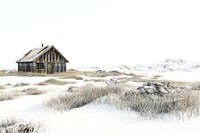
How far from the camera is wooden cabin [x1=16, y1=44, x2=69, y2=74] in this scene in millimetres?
43688

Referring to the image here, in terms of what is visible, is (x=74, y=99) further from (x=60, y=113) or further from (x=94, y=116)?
(x=94, y=116)

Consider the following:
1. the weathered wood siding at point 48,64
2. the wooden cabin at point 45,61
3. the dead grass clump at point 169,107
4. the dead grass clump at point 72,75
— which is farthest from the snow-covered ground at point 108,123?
the weathered wood siding at point 48,64

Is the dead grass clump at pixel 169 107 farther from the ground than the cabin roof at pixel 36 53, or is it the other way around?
the cabin roof at pixel 36 53

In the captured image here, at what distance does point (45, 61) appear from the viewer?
1745 inches

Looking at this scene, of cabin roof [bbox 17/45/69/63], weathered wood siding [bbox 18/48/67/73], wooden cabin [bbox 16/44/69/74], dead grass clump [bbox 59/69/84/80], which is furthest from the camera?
weathered wood siding [bbox 18/48/67/73]

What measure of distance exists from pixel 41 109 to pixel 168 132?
4023 mm

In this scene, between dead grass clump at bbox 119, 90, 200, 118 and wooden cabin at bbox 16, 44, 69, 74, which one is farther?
wooden cabin at bbox 16, 44, 69, 74

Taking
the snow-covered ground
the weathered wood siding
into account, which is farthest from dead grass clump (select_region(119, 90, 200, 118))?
the weathered wood siding

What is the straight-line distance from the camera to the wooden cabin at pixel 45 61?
43688 millimetres

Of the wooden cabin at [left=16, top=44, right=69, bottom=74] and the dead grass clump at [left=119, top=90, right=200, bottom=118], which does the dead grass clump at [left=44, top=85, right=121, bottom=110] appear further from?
the wooden cabin at [left=16, top=44, right=69, bottom=74]

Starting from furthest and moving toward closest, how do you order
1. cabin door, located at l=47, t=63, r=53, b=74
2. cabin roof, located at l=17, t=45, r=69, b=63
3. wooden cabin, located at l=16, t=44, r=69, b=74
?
cabin door, located at l=47, t=63, r=53, b=74, wooden cabin, located at l=16, t=44, r=69, b=74, cabin roof, located at l=17, t=45, r=69, b=63

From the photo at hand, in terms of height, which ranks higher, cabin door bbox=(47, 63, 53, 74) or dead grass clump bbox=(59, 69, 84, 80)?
cabin door bbox=(47, 63, 53, 74)

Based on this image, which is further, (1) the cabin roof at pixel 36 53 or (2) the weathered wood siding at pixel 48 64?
(2) the weathered wood siding at pixel 48 64

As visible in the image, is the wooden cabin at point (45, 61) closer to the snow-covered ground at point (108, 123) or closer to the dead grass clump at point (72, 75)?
the dead grass clump at point (72, 75)
